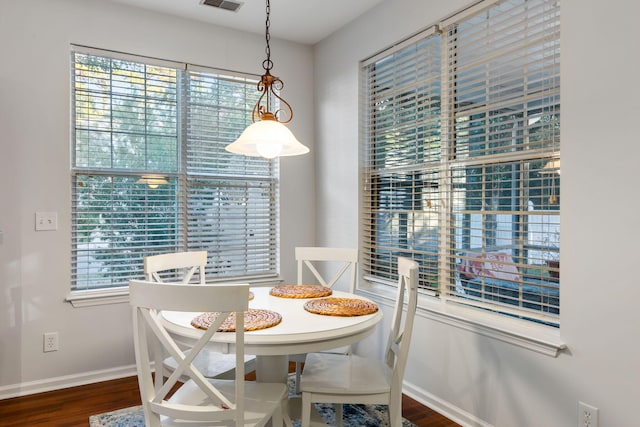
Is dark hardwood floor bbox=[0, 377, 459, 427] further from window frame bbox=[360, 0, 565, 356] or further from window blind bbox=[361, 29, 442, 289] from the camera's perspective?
window blind bbox=[361, 29, 442, 289]

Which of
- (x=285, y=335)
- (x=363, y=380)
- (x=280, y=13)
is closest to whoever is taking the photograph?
(x=285, y=335)

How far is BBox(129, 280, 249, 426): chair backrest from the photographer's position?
138 centimetres

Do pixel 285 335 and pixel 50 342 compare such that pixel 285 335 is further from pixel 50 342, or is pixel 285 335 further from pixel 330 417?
pixel 50 342

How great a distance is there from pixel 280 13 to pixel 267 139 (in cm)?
165

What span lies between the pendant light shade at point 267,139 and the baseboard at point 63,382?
6.38 feet

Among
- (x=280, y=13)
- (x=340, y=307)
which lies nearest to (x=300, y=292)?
(x=340, y=307)

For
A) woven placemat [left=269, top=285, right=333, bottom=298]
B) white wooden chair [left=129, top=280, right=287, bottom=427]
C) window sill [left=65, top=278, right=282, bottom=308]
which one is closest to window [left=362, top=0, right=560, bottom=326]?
woven placemat [left=269, top=285, right=333, bottom=298]

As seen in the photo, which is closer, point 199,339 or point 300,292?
point 199,339

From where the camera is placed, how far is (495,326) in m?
2.20

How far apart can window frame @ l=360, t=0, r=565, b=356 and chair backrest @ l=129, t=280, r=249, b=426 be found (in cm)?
140

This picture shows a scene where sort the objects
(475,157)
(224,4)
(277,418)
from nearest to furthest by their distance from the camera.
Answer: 1. (277,418)
2. (475,157)
3. (224,4)

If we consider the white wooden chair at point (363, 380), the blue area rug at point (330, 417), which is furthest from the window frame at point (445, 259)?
the blue area rug at point (330, 417)

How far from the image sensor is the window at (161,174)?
2.98m

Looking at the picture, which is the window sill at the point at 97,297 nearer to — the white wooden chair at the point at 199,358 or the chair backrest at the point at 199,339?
the white wooden chair at the point at 199,358
